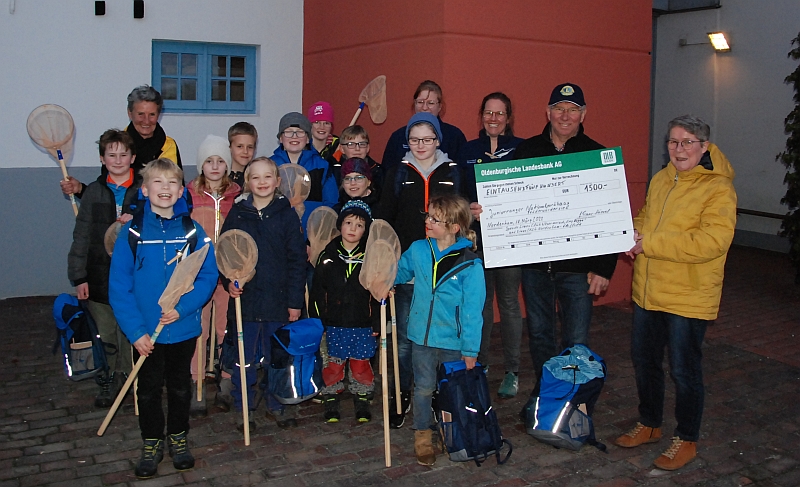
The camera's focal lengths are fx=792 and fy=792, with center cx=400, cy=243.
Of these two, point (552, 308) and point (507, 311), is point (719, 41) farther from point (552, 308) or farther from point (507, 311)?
point (552, 308)

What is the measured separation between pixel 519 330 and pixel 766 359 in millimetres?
2760

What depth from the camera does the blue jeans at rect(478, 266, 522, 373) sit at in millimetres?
6250

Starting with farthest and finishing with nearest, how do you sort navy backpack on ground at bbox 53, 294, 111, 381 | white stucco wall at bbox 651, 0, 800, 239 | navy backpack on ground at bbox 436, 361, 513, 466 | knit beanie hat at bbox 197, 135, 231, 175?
white stucco wall at bbox 651, 0, 800, 239
navy backpack on ground at bbox 53, 294, 111, 381
knit beanie hat at bbox 197, 135, 231, 175
navy backpack on ground at bbox 436, 361, 513, 466

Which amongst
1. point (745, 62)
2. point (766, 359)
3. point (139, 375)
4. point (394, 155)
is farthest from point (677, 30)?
point (139, 375)

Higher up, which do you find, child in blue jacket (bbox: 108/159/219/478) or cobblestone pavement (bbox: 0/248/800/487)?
child in blue jacket (bbox: 108/159/219/478)

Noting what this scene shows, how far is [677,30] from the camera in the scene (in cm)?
1458

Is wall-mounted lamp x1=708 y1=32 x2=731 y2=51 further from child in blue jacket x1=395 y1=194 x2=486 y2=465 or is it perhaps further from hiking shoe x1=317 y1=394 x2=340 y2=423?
hiking shoe x1=317 y1=394 x2=340 y2=423

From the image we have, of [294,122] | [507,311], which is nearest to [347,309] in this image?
[507,311]

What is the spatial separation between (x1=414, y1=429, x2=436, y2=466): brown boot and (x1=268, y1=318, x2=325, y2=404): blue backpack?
88 cm

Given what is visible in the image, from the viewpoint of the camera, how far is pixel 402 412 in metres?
5.78

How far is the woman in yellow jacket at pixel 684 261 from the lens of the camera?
476 cm

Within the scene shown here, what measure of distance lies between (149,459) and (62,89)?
550 centimetres

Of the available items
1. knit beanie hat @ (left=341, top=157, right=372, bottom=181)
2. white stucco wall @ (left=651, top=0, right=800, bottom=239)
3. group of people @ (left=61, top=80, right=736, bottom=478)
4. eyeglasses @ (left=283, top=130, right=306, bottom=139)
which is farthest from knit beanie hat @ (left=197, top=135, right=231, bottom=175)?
white stucco wall @ (left=651, top=0, right=800, bottom=239)

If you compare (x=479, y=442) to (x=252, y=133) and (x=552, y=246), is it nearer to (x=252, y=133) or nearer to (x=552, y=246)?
(x=552, y=246)
